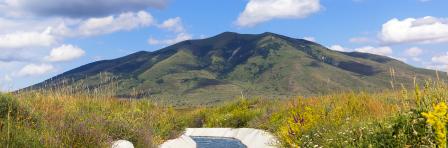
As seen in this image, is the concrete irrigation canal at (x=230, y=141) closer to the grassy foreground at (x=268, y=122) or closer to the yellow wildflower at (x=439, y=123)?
the grassy foreground at (x=268, y=122)

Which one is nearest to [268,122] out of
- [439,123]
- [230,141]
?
[230,141]

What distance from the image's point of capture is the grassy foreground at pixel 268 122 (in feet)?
33.6

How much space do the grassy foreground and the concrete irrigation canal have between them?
1.73 feet

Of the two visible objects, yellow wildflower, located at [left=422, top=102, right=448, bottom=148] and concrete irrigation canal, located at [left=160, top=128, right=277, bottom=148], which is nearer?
yellow wildflower, located at [left=422, top=102, right=448, bottom=148]

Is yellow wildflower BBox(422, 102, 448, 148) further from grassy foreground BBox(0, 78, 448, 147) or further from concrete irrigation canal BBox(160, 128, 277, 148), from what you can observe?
concrete irrigation canal BBox(160, 128, 277, 148)

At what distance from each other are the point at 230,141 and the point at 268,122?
233 centimetres

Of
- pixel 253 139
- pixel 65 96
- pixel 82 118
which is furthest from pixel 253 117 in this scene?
pixel 82 118

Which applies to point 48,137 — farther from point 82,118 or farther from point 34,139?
point 82,118

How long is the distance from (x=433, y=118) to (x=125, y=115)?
17.2 meters

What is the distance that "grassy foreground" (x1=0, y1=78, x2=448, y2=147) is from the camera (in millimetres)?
10227

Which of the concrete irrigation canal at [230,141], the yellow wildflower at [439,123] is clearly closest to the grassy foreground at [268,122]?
the yellow wildflower at [439,123]

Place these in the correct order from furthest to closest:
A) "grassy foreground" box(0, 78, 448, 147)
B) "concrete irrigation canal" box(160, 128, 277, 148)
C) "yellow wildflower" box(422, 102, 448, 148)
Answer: "concrete irrigation canal" box(160, 128, 277, 148), "grassy foreground" box(0, 78, 448, 147), "yellow wildflower" box(422, 102, 448, 148)

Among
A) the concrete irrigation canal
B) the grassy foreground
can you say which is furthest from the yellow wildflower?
the concrete irrigation canal

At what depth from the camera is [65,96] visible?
22656 millimetres
